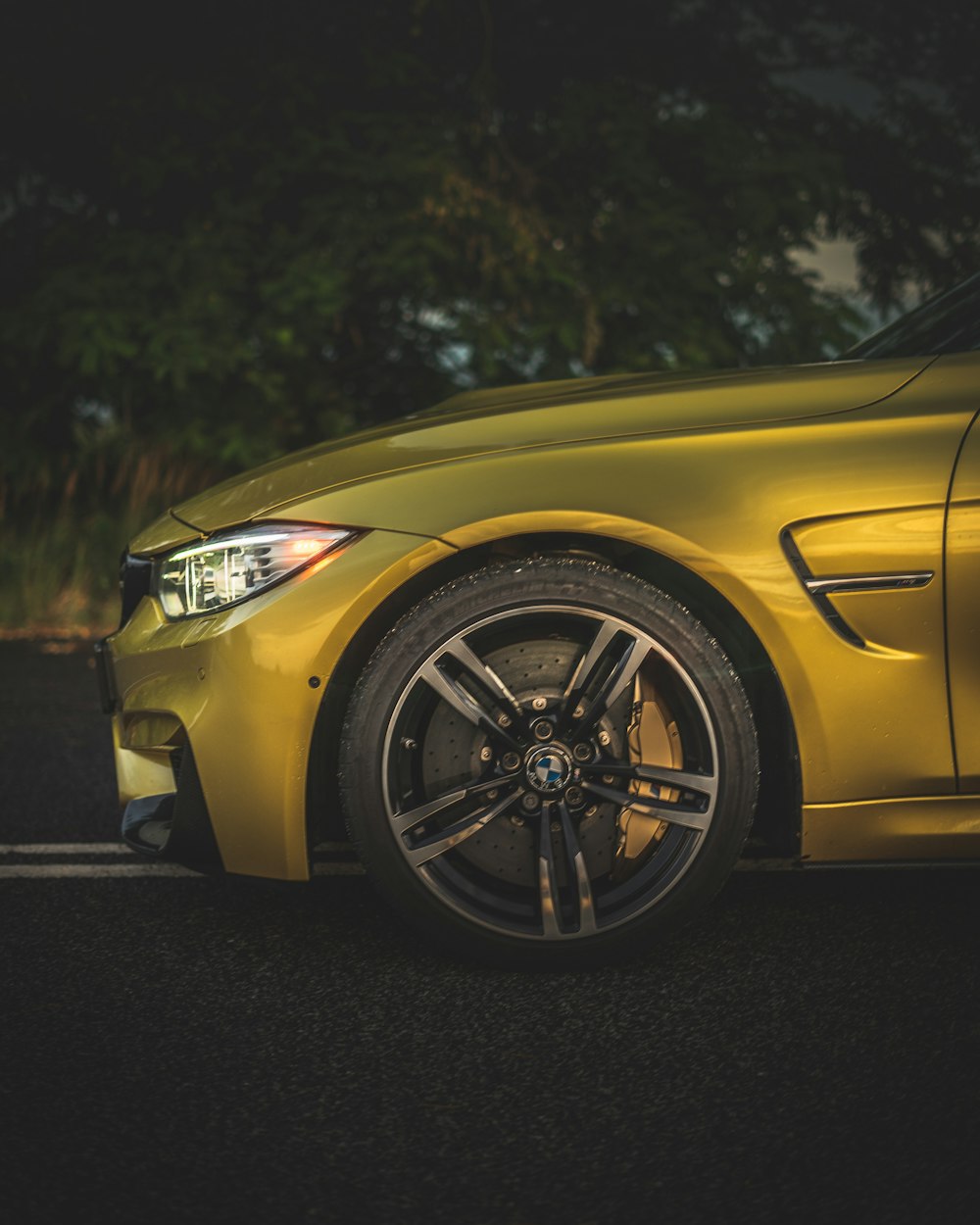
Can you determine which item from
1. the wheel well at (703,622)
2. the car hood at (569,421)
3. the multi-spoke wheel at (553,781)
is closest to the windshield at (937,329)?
the car hood at (569,421)

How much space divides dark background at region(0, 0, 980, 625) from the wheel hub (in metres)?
7.00

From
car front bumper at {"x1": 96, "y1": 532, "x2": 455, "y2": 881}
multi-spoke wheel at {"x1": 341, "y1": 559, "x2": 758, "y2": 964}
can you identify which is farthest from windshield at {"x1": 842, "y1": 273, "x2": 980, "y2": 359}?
Answer: car front bumper at {"x1": 96, "y1": 532, "x2": 455, "y2": 881}

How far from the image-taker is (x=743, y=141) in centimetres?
1102

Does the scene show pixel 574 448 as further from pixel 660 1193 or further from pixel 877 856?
pixel 660 1193

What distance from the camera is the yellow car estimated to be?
281 cm

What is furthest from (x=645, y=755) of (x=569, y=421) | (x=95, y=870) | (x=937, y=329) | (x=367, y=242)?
(x=367, y=242)

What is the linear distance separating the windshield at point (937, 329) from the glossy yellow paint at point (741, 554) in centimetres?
36

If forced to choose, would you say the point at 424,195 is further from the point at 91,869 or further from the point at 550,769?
the point at 550,769

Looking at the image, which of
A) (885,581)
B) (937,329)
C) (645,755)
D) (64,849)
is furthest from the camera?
(64,849)

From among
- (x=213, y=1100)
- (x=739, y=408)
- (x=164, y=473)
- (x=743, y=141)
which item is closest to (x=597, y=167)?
(x=743, y=141)

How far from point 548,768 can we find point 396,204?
319 inches

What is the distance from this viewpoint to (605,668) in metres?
2.89

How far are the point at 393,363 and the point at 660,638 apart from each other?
9569 millimetres

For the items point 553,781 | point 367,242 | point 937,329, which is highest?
point 367,242
